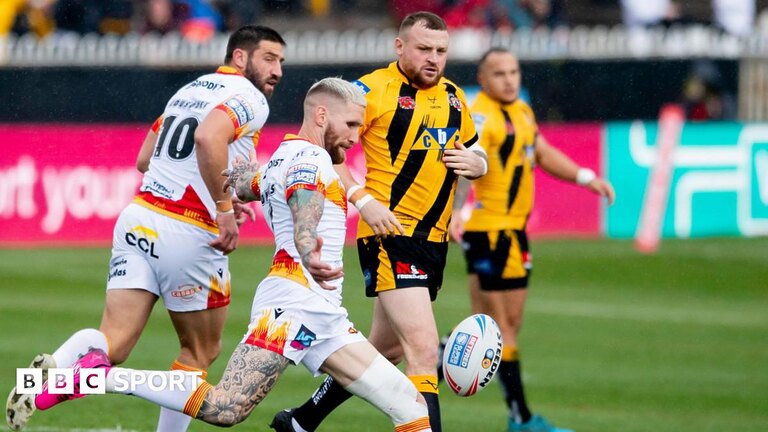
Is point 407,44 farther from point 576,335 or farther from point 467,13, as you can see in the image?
point 467,13

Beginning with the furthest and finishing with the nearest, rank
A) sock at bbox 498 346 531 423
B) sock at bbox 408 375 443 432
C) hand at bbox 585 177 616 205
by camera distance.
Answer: hand at bbox 585 177 616 205
sock at bbox 498 346 531 423
sock at bbox 408 375 443 432

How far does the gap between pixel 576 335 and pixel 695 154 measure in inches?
242

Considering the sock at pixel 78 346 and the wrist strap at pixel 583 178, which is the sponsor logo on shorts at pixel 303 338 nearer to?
the sock at pixel 78 346

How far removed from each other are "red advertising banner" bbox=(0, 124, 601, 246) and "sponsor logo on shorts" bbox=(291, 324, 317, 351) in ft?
39.0

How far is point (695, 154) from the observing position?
20047mm

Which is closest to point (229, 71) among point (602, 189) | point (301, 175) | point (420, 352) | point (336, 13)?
point (301, 175)

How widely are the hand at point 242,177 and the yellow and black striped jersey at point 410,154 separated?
88 cm

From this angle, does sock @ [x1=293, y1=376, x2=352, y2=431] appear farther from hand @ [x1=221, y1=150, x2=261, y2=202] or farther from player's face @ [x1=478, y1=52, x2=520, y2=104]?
player's face @ [x1=478, y1=52, x2=520, y2=104]

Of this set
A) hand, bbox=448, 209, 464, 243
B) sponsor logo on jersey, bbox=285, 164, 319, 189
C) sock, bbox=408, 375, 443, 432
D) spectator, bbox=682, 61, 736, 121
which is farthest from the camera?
spectator, bbox=682, 61, 736, 121

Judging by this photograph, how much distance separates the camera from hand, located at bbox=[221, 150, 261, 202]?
25.2ft

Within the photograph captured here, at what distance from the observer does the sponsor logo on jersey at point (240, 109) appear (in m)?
8.38

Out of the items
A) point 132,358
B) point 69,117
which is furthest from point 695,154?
point 132,358

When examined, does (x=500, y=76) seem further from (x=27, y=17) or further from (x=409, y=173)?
(x=27, y=17)

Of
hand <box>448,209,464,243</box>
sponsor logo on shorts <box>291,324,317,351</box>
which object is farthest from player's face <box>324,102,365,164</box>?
hand <box>448,209,464,243</box>
